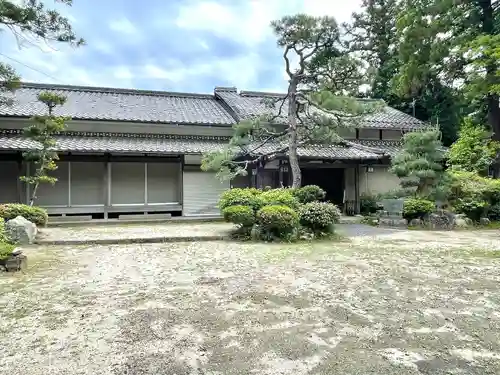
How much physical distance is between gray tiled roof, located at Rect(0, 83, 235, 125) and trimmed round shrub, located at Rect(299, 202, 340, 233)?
23.5ft

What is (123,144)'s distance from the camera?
39.5ft

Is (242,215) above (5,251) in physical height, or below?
above

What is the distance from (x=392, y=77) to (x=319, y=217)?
14.2 meters

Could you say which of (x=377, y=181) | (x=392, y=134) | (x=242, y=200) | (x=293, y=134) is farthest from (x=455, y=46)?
(x=242, y=200)

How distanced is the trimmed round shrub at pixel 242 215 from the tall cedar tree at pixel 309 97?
2.15m

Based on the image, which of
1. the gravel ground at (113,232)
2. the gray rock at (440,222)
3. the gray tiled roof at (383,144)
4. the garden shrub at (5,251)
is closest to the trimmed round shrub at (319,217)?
the gravel ground at (113,232)

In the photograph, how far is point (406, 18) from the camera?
14.0 metres

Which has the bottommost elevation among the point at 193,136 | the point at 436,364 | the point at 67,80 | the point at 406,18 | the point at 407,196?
the point at 436,364

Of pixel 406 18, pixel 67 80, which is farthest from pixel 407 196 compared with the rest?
pixel 67 80

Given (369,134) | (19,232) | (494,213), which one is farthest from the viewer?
(369,134)

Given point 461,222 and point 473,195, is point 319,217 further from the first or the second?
point 473,195

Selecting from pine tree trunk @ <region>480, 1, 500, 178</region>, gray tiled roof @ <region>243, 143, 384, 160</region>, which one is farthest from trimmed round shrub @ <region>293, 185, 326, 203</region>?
pine tree trunk @ <region>480, 1, 500, 178</region>

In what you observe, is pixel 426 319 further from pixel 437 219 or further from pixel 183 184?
pixel 183 184

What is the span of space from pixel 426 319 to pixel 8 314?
4000 mm
